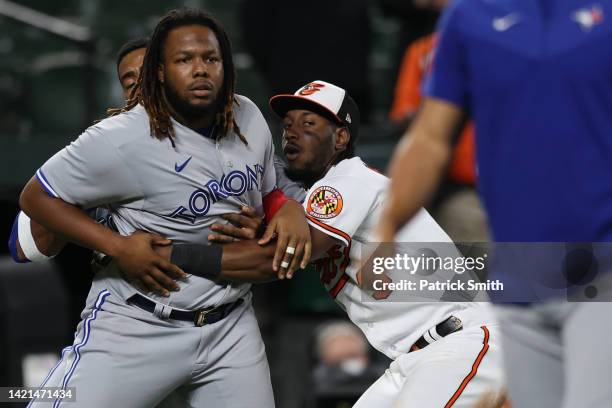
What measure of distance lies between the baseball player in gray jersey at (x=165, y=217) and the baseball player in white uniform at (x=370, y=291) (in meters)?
0.14

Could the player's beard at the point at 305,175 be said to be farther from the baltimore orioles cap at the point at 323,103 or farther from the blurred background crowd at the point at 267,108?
the blurred background crowd at the point at 267,108

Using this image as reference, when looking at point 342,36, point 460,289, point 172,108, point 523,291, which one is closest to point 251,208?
point 172,108

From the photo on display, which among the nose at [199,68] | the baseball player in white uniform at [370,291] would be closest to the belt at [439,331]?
the baseball player in white uniform at [370,291]

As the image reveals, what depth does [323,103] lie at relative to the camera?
12.5 ft

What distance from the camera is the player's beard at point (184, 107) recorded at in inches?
139

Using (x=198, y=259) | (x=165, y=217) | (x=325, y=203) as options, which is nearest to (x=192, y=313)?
(x=198, y=259)

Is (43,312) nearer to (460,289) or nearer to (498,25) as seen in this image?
(460,289)

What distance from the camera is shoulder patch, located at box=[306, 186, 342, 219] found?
3.62 m

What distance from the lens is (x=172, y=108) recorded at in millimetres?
3582

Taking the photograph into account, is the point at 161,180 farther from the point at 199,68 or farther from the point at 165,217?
the point at 199,68

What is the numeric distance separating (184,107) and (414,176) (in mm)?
1160

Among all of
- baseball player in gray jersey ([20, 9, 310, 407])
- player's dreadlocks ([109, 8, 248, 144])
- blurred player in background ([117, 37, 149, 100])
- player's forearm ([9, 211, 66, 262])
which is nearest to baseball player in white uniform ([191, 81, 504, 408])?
baseball player in gray jersey ([20, 9, 310, 407])

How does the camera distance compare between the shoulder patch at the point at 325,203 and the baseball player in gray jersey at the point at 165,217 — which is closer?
the baseball player in gray jersey at the point at 165,217

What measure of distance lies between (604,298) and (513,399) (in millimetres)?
301
